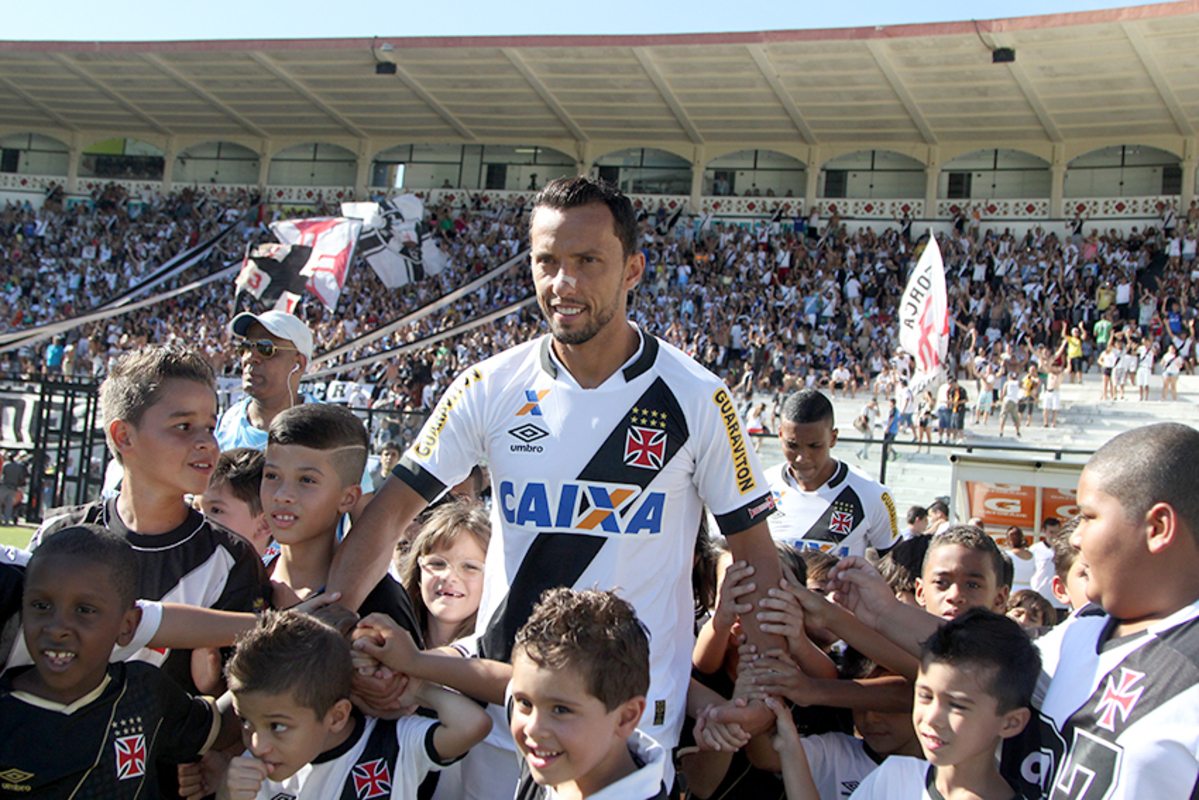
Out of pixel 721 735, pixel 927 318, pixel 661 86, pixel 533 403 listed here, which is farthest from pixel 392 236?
pixel 721 735

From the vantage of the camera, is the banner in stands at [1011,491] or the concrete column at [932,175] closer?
the banner in stands at [1011,491]

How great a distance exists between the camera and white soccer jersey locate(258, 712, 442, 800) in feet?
9.05

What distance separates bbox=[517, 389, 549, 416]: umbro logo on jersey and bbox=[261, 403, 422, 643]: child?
662mm

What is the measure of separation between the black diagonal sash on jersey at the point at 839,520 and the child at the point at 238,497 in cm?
279

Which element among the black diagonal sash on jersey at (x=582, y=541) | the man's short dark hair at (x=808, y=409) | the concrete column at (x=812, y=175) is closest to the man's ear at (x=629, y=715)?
the black diagonal sash on jersey at (x=582, y=541)

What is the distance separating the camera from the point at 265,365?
5.11m

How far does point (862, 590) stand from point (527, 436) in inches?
39.8

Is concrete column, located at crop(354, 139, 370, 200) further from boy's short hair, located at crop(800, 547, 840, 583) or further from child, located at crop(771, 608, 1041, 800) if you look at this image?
child, located at crop(771, 608, 1041, 800)

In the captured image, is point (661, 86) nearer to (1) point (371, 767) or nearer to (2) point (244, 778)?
(1) point (371, 767)

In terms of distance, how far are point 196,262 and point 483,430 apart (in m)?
32.5

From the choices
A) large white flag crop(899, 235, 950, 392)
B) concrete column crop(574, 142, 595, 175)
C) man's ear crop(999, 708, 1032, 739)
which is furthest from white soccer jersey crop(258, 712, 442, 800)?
concrete column crop(574, 142, 595, 175)

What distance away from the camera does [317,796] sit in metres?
2.76

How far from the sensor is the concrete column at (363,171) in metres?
36.9

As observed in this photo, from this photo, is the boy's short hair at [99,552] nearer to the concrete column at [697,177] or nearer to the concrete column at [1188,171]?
the concrete column at [1188,171]
